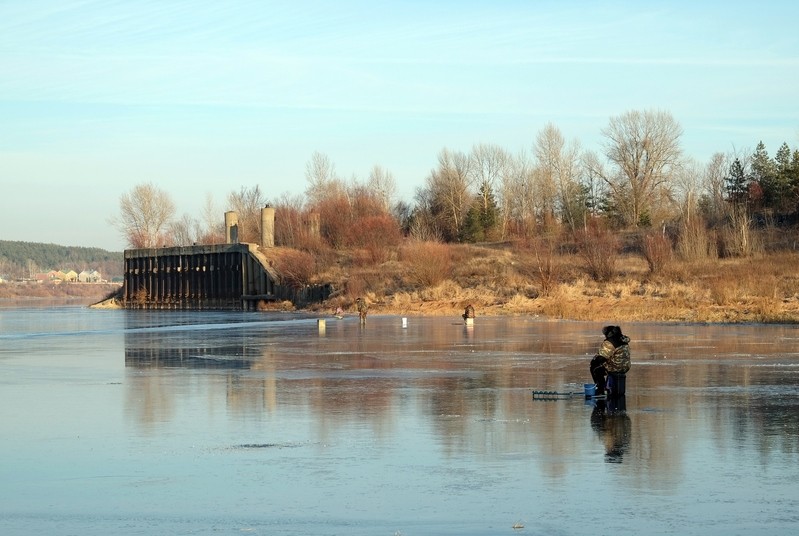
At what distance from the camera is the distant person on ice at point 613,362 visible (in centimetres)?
1656

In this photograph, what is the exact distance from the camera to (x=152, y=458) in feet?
40.1

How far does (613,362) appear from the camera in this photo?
16.6m

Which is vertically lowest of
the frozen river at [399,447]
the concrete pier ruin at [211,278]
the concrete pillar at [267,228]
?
the frozen river at [399,447]

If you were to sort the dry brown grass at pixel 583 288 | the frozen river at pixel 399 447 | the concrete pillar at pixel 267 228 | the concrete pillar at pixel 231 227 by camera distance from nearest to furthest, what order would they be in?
the frozen river at pixel 399 447 < the dry brown grass at pixel 583 288 < the concrete pillar at pixel 267 228 < the concrete pillar at pixel 231 227

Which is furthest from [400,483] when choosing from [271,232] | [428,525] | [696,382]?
[271,232]

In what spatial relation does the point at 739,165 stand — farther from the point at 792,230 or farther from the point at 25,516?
the point at 25,516

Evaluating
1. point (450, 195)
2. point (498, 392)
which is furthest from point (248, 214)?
point (498, 392)

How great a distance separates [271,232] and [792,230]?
139ft

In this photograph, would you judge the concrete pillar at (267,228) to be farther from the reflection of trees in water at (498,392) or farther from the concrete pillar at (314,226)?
the reflection of trees in water at (498,392)

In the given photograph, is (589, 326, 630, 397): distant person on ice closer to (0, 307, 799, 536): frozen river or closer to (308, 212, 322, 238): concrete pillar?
(0, 307, 799, 536): frozen river

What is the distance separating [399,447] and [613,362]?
5.23 meters

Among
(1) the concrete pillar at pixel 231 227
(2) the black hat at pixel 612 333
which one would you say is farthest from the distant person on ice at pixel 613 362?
(1) the concrete pillar at pixel 231 227

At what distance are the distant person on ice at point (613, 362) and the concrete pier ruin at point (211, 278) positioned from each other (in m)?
53.9

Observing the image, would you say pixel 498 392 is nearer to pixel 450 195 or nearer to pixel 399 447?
pixel 399 447
